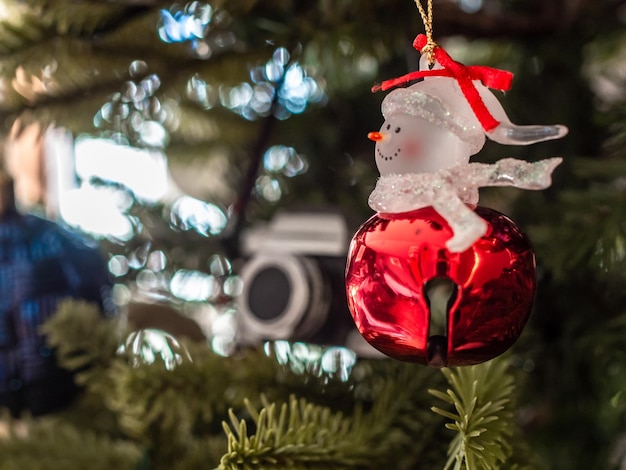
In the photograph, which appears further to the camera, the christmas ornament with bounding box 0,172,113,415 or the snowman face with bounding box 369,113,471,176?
the christmas ornament with bounding box 0,172,113,415

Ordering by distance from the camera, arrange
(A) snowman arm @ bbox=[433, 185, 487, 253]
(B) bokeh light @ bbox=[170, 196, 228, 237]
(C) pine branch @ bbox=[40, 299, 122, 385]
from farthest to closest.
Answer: (B) bokeh light @ bbox=[170, 196, 228, 237] → (C) pine branch @ bbox=[40, 299, 122, 385] → (A) snowman arm @ bbox=[433, 185, 487, 253]

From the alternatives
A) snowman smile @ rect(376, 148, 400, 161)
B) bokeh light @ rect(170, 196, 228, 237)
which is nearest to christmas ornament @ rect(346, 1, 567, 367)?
snowman smile @ rect(376, 148, 400, 161)

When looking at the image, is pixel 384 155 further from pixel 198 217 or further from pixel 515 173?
pixel 198 217

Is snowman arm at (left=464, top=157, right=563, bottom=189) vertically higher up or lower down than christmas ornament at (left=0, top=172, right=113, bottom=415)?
higher up

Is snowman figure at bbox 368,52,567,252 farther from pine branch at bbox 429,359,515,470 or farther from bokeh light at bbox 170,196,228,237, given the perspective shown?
bokeh light at bbox 170,196,228,237

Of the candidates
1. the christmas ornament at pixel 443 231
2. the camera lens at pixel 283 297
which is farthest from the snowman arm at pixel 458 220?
the camera lens at pixel 283 297

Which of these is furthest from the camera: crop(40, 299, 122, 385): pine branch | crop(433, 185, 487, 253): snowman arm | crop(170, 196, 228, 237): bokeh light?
crop(170, 196, 228, 237): bokeh light

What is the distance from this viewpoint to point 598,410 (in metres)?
0.35

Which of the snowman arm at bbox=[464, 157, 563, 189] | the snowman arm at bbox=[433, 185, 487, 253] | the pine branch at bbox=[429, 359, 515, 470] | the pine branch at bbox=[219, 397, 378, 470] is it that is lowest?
the pine branch at bbox=[219, 397, 378, 470]

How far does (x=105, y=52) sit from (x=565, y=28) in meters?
0.29

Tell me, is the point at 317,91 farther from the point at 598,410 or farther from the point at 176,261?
the point at 598,410

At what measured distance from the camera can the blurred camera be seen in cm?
35

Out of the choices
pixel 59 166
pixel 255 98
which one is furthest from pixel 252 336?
pixel 59 166

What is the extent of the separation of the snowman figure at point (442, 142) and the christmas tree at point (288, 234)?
68 millimetres
